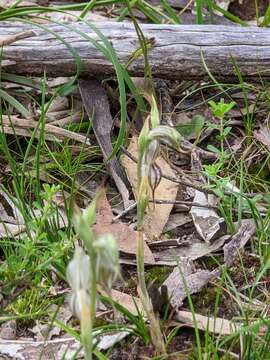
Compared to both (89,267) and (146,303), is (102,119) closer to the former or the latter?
(146,303)

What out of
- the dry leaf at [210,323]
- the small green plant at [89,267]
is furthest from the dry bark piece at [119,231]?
the small green plant at [89,267]

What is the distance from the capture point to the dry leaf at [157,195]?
8.13 feet

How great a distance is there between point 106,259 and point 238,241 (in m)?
0.93

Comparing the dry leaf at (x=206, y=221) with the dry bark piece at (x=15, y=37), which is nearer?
the dry leaf at (x=206, y=221)

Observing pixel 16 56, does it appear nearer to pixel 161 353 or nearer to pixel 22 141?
pixel 22 141

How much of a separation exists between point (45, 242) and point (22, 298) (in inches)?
6.5

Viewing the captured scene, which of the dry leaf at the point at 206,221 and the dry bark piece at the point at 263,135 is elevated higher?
the dry bark piece at the point at 263,135

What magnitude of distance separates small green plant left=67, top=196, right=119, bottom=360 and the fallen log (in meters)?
1.45

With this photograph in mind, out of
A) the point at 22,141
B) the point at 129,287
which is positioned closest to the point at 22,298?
the point at 129,287

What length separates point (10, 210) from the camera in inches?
101

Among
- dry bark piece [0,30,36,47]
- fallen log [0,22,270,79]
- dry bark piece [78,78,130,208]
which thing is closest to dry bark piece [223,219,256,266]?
dry bark piece [78,78,130,208]

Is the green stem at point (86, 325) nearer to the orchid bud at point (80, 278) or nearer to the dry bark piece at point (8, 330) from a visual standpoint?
the orchid bud at point (80, 278)

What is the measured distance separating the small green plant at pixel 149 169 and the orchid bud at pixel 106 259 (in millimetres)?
316

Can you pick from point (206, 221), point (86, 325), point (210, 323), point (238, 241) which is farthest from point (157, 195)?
point (86, 325)
